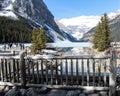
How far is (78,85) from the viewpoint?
38.7 feet

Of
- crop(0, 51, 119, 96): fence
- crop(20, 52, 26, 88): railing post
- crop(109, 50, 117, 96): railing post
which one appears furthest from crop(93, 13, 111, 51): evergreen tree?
crop(109, 50, 117, 96): railing post

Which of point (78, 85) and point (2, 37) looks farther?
point (2, 37)

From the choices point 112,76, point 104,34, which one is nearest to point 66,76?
point 112,76

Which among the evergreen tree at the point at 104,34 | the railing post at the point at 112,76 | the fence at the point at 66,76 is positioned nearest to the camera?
the railing post at the point at 112,76

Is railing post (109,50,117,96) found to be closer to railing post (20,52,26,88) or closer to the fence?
the fence

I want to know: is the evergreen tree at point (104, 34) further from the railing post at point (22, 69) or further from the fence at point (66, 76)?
the railing post at point (22, 69)

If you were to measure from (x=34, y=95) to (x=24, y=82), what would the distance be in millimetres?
828

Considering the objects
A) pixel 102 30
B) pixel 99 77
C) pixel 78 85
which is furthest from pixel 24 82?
pixel 102 30

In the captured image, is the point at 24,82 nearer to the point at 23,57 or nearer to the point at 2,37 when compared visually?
the point at 23,57

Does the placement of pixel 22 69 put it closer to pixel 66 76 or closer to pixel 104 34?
pixel 66 76

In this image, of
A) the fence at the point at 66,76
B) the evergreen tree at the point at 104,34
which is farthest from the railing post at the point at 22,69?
the evergreen tree at the point at 104,34

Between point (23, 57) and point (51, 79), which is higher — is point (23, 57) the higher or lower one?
the higher one

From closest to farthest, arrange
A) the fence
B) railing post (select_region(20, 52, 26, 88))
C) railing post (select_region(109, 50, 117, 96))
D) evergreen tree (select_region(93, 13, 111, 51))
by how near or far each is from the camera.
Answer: railing post (select_region(109, 50, 117, 96))
the fence
railing post (select_region(20, 52, 26, 88))
evergreen tree (select_region(93, 13, 111, 51))

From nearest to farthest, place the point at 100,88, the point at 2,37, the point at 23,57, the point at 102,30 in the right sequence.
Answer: the point at 100,88 < the point at 23,57 < the point at 102,30 < the point at 2,37
